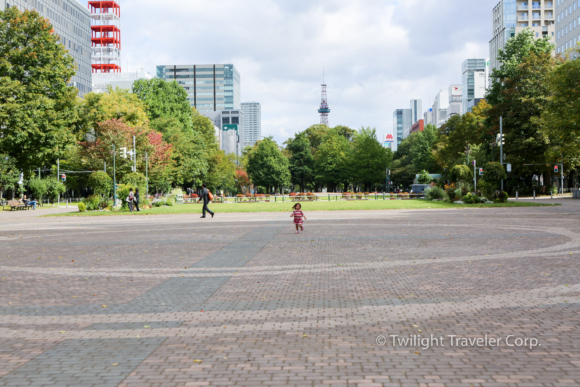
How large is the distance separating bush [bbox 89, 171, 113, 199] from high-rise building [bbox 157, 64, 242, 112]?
15910 cm

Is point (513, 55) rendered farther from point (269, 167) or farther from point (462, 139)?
point (269, 167)

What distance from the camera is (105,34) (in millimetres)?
124312

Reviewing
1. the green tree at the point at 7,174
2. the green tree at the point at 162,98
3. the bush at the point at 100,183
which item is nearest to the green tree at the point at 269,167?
the green tree at the point at 162,98

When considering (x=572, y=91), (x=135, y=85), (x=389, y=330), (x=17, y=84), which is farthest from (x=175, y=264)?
(x=135, y=85)

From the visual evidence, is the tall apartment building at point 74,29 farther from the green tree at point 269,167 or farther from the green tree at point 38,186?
the green tree at point 269,167

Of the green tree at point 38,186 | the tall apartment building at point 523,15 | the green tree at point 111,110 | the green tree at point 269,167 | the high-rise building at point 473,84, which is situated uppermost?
the tall apartment building at point 523,15

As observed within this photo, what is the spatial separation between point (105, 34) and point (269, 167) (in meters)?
67.8

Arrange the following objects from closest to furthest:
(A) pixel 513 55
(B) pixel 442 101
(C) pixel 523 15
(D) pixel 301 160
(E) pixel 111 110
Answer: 1. (E) pixel 111 110
2. (A) pixel 513 55
3. (D) pixel 301 160
4. (C) pixel 523 15
5. (B) pixel 442 101

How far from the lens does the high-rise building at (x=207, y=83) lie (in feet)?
627

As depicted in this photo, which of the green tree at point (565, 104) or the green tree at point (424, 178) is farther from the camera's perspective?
the green tree at point (424, 178)

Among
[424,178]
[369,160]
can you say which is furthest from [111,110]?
[369,160]

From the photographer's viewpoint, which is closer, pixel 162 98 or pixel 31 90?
pixel 31 90

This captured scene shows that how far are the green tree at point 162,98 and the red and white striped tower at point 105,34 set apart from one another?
67364mm

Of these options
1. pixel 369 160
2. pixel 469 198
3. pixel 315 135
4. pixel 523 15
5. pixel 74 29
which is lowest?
pixel 469 198
